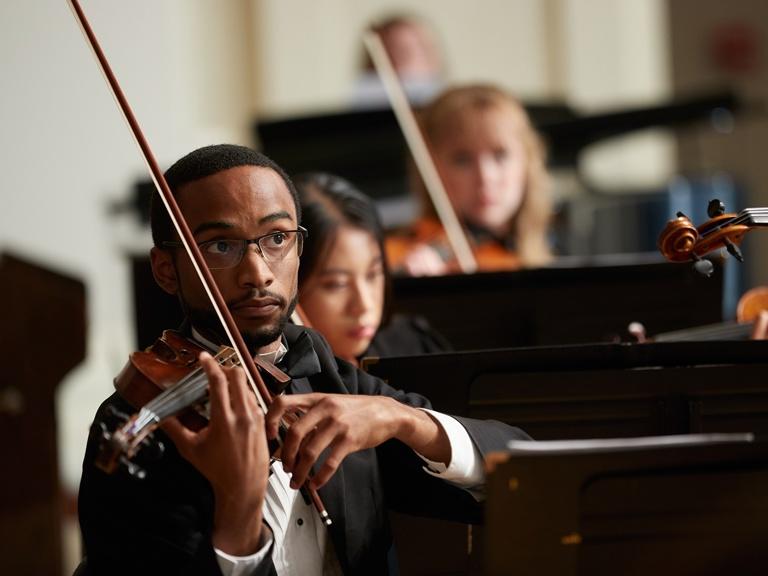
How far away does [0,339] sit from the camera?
2.46 metres

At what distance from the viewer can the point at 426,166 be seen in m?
2.82

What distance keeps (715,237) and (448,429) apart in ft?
1.44

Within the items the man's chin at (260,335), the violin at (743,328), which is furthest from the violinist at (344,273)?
the man's chin at (260,335)

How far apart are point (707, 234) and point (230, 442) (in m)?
0.70

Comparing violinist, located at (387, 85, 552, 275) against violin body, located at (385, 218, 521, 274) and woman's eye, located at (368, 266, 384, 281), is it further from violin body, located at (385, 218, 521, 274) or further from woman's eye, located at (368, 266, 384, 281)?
woman's eye, located at (368, 266, 384, 281)

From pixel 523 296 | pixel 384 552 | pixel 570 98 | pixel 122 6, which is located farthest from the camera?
pixel 570 98

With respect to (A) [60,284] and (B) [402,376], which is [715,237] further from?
(A) [60,284]

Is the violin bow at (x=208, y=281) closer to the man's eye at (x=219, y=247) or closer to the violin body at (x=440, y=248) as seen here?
the man's eye at (x=219, y=247)

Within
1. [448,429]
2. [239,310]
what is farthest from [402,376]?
[239,310]

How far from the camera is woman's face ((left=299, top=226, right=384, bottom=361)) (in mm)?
2096

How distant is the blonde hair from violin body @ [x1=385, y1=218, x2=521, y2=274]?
0.11 ft

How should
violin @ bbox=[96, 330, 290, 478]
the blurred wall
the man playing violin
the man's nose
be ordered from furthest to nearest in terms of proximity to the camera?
the blurred wall, the man's nose, the man playing violin, violin @ bbox=[96, 330, 290, 478]

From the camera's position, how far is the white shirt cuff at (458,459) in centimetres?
145

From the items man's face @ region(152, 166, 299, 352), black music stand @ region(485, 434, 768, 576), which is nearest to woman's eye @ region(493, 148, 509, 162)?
man's face @ region(152, 166, 299, 352)
